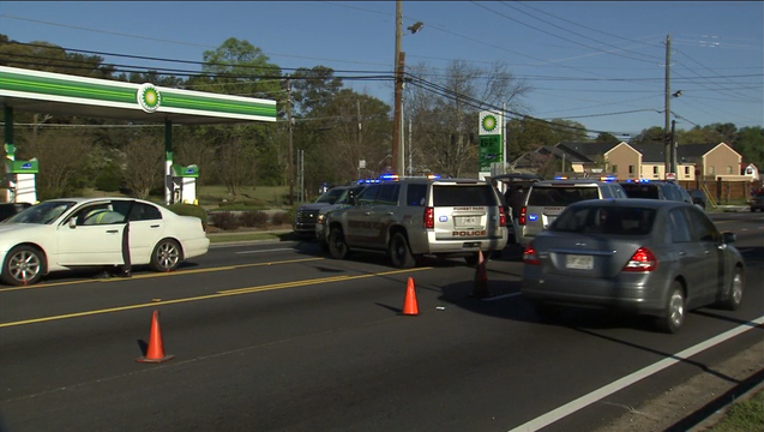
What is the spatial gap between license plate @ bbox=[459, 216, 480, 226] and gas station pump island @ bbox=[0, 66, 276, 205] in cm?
1772

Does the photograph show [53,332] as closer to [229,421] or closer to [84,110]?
[229,421]

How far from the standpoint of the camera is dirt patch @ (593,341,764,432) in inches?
239

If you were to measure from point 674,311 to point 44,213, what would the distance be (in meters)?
11.2

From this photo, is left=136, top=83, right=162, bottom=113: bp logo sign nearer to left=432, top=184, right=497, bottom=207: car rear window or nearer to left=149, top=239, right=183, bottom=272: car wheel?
left=149, top=239, right=183, bottom=272: car wheel

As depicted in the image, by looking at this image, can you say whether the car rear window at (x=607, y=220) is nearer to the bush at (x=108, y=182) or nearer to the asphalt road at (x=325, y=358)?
the asphalt road at (x=325, y=358)

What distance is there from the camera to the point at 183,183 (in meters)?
35.3

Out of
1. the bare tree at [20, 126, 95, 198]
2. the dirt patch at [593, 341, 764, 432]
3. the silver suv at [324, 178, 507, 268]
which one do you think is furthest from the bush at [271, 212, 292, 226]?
the dirt patch at [593, 341, 764, 432]

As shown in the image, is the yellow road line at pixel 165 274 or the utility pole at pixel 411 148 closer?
the yellow road line at pixel 165 274

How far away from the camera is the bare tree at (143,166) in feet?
158

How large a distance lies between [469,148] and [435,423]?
46190 millimetres

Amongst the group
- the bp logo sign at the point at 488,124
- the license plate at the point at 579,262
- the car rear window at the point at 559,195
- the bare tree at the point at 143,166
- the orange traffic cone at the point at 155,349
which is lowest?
the orange traffic cone at the point at 155,349

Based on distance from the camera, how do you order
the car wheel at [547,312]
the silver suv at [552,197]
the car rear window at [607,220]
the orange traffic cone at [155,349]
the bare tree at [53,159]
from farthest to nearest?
the bare tree at [53,159] < the silver suv at [552,197] < the car wheel at [547,312] < the car rear window at [607,220] < the orange traffic cone at [155,349]

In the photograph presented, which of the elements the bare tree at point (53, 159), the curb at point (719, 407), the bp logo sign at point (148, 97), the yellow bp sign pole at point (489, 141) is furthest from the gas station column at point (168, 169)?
the curb at point (719, 407)

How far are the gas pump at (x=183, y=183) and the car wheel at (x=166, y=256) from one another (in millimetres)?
19831
